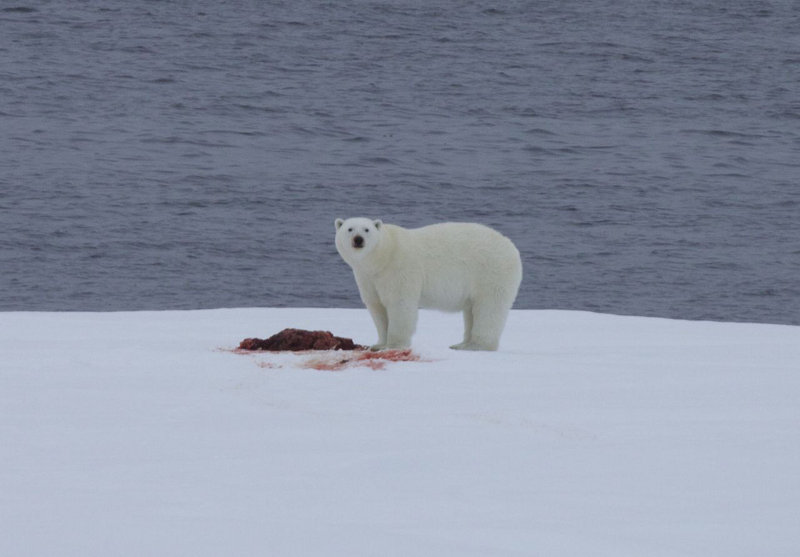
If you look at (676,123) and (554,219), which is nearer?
(554,219)

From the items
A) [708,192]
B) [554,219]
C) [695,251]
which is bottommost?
[695,251]

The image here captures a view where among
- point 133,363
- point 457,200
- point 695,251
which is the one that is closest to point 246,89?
point 457,200

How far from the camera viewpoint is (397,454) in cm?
526

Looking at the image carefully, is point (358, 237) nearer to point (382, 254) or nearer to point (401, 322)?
point (382, 254)

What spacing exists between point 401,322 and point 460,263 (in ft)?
1.66

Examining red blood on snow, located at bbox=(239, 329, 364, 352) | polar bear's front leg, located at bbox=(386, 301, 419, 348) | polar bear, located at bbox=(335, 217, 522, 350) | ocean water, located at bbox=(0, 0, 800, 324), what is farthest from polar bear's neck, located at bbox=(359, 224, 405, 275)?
ocean water, located at bbox=(0, 0, 800, 324)

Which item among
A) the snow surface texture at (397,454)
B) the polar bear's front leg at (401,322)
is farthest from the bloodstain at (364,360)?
the polar bear's front leg at (401,322)

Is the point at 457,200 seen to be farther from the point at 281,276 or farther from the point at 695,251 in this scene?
the point at 281,276

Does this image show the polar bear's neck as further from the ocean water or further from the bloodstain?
the ocean water

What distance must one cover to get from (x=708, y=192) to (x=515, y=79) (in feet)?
87.6

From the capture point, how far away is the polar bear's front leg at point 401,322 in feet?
26.4

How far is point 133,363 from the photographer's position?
7094 millimetres

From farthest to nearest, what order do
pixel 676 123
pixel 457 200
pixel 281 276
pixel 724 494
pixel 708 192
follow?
1. pixel 676 123
2. pixel 708 192
3. pixel 457 200
4. pixel 281 276
5. pixel 724 494

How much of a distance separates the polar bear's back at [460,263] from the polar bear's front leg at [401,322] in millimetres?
180
